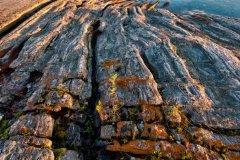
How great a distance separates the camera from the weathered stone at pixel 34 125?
1744 centimetres

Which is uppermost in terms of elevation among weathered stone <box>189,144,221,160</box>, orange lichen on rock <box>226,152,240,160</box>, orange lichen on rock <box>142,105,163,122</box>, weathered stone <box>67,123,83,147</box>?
orange lichen on rock <box>142,105,163,122</box>

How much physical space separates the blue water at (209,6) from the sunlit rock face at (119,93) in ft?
87.0

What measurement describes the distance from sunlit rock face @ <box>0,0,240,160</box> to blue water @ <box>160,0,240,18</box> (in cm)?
2653

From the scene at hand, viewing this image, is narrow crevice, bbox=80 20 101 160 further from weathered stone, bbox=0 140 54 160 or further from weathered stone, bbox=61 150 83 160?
weathered stone, bbox=0 140 54 160

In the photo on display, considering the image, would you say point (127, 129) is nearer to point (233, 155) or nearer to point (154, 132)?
point (154, 132)

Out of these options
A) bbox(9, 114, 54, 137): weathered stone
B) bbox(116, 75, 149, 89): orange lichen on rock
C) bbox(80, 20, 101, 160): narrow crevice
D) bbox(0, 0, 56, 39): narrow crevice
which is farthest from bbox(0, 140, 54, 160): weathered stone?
bbox(0, 0, 56, 39): narrow crevice

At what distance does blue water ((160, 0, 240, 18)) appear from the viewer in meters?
59.0

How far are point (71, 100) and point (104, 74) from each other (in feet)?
15.9

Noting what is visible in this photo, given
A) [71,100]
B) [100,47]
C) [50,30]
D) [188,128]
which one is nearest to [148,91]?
[188,128]

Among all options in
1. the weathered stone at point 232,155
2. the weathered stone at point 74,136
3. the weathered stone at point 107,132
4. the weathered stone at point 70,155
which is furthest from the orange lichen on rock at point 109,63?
the weathered stone at point 232,155

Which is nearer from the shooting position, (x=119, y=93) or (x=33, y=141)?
(x=33, y=141)

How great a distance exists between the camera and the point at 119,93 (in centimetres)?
2095

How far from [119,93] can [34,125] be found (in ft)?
25.3

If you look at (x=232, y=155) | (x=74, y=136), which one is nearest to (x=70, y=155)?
(x=74, y=136)
